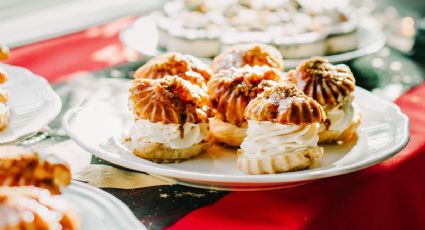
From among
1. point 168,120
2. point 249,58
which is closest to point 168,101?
point 168,120

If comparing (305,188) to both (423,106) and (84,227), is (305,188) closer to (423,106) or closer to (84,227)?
(84,227)

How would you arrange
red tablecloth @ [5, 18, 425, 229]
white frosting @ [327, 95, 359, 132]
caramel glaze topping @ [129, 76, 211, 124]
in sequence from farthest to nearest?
1. white frosting @ [327, 95, 359, 132]
2. caramel glaze topping @ [129, 76, 211, 124]
3. red tablecloth @ [5, 18, 425, 229]

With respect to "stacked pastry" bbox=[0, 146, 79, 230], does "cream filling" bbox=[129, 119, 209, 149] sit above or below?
below

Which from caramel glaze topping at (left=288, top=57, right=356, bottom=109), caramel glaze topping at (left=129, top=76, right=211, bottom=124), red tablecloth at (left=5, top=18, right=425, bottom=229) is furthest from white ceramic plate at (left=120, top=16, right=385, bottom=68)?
caramel glaze topping at (left=129, top=76, right=211, bottom=124)

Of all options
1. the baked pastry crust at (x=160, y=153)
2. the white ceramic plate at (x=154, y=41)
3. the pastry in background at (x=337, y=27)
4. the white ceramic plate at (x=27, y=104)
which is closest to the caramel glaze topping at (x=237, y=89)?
the baked pastry crust at (x=160, y=153)

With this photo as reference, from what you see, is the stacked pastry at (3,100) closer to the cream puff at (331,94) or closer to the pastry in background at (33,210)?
the pastry in background at (33,210)

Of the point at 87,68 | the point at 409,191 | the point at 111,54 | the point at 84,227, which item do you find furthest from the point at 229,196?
the point at 111,54

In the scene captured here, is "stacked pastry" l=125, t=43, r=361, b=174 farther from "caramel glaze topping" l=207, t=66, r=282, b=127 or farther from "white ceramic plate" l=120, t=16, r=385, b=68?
"white ceramic plate" l=120, t=16, r=385, b=68
